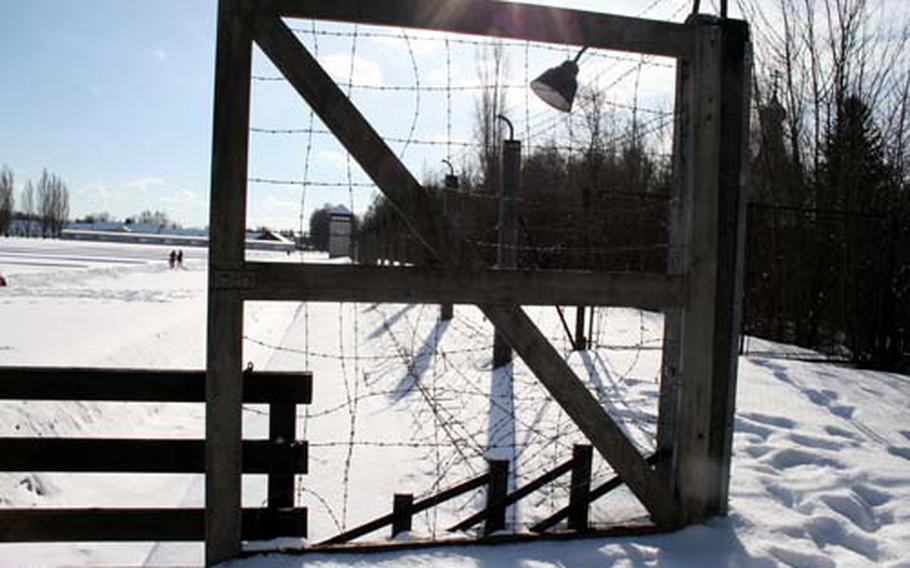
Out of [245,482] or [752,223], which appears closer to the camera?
[245,482]

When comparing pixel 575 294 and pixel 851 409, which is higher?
pixel 575 294

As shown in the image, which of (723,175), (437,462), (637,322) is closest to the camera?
(723,175)

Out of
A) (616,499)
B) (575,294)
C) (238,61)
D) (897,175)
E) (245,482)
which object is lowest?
(245,482)

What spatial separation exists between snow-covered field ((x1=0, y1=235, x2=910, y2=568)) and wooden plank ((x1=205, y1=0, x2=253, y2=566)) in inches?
19.4

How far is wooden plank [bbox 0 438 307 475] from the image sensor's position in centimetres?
347

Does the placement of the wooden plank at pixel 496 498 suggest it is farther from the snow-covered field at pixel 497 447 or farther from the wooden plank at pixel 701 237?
the wooden plank at pixel 701 237

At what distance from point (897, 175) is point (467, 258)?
45.4 ft

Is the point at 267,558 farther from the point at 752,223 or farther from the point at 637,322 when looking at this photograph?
the point at 752,223

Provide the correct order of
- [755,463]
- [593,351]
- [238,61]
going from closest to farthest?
1. [238,61]
2. [755,463]
3. [593,351]

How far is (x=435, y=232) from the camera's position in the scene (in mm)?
3393

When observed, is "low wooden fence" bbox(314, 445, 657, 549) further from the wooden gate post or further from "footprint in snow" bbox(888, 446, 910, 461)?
"footprint in snow" bbox(888, 446, 910, 461)

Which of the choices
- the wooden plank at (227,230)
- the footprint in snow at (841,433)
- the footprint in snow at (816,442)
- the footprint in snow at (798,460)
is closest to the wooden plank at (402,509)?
the wooden plank at (227,230)

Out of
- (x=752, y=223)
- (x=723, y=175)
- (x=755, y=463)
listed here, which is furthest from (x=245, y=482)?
(x=752, y=223)

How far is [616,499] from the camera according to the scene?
4.59 m
